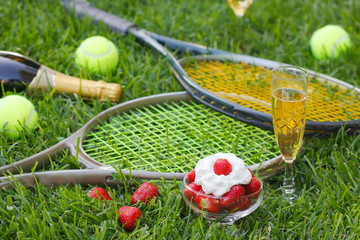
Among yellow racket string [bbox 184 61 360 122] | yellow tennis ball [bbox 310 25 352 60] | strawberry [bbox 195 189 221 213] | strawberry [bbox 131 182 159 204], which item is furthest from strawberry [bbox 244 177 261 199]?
yellow tennis ball [bbox 310 25 352 60]

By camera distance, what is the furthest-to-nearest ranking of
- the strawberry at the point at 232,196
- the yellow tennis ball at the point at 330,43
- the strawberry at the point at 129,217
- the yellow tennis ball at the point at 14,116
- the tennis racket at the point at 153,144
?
the yellow tennis ball at the point at 330,43 → the yellow tennis ball at the point at 14,116 → the tennis racket at the point at 153,144 → the strawberry at the point at 129,217 → the strawberry at the point at 232,196

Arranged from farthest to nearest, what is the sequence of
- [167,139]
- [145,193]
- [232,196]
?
1. [167,139]
2. [145,193]
3. [232,196]

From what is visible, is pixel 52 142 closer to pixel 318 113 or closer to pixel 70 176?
pixel 70 176

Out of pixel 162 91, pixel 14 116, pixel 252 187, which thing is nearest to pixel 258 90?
pixel 162 91

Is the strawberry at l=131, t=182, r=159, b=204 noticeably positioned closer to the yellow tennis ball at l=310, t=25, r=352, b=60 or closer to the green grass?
the green grass

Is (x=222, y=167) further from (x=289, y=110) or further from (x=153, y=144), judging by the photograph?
(x=153, y=144)

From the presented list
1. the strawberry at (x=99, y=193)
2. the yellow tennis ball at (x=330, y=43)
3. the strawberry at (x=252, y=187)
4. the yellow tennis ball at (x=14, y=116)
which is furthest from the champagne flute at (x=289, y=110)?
the yellow tennis ball at (x=330, y=43)

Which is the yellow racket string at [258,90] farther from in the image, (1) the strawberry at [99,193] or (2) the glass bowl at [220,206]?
(1) the strawberry at [99,193]
